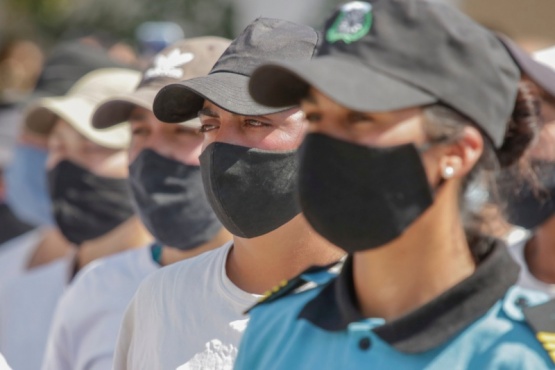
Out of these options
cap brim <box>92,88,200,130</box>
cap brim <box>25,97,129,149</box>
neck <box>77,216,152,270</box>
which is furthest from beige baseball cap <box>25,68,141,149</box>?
cap brim <box>92,88,200,130</box>

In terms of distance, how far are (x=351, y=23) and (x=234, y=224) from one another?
1063mm

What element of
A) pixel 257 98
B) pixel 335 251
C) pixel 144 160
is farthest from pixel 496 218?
pixel 144 160

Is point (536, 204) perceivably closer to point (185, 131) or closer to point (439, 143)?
point (185, 131)

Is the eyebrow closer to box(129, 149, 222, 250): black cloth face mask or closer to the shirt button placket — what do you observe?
box(129, 149, 222, 250): black cloth face mask

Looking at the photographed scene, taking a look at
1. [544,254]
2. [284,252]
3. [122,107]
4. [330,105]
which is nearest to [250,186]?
[284,252]

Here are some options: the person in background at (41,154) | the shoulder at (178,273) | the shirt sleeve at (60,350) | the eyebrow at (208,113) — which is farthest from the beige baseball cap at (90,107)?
the shoulder at (178,273)

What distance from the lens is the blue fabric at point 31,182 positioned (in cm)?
767

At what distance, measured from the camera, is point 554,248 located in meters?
5.21

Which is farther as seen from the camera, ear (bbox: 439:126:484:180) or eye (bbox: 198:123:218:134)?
eye (bbox: 198:123:218:134)

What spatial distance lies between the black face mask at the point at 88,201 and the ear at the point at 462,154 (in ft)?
11.9

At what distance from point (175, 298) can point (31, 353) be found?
93.8 inches

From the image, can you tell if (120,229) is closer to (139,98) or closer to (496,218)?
(139,98)

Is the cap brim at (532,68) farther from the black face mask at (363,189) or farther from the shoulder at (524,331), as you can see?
the shoulder at (524,331)

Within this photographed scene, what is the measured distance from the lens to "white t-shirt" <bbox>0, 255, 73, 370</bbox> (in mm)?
5684
